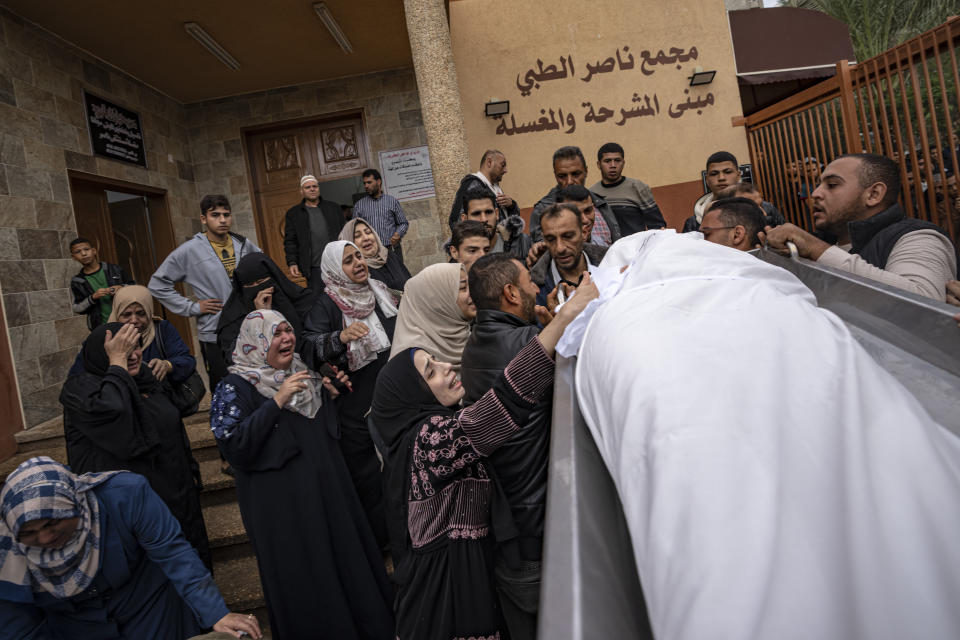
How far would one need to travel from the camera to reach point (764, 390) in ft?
2.92

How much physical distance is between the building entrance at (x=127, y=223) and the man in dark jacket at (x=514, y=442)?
18.9ft

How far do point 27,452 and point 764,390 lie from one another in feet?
18.6

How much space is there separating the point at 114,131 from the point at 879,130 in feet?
24.9

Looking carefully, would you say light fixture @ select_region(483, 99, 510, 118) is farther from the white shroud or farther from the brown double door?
the white shroud

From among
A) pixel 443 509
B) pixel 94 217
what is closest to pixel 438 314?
pixel 443 509

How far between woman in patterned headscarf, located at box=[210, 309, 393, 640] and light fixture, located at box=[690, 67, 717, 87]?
22.3 ft

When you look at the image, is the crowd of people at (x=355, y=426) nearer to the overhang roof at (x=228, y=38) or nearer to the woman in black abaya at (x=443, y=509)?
the woman in black abaya at (x=443, y=509)

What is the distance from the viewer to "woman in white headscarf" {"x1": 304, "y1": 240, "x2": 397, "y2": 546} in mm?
3159

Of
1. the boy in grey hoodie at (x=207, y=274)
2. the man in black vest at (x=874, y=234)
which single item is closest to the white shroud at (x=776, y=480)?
the man in black vest at (x=874, y=234)

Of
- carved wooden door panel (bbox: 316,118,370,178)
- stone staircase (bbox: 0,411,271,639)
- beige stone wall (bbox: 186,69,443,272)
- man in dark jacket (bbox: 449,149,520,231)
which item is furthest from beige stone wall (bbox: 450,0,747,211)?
stone staircase (bbox: 0,411,271,639)

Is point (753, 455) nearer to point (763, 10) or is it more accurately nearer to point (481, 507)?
point (481, 507)

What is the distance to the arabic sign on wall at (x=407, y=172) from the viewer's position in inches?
311

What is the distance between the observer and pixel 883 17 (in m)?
14.7

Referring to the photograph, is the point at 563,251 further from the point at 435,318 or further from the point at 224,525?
the point at 224,525
